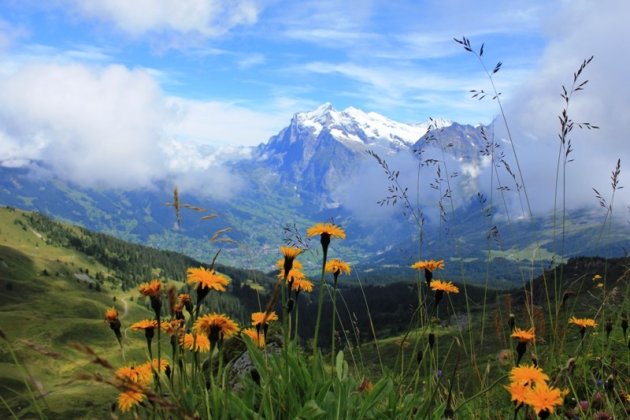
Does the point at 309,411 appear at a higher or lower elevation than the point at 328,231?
lower

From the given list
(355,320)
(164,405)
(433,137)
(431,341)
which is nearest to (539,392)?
(431,341)

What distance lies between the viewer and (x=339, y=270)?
4883 mm

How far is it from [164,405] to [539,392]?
2195 mm

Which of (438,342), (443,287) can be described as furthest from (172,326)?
(438,342)

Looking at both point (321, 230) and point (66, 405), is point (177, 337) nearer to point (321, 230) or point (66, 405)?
point (321, 230)

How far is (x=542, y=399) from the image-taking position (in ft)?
9.61

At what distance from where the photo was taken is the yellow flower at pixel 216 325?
3660mm

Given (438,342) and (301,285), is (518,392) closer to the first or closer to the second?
(301,285)

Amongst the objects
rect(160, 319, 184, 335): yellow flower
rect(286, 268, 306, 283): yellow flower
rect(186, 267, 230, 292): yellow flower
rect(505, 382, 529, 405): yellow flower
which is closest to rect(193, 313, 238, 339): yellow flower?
rect(160, 319, 184, 335): yellow flower

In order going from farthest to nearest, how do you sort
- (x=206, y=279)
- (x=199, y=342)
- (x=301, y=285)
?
(x=301, y=285) → (x=199, y=342) → (x=206, y=279)

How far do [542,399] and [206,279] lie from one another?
217 cm

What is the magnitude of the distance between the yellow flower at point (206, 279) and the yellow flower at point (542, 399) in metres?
1.93

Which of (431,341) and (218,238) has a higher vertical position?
Result: (218,238)

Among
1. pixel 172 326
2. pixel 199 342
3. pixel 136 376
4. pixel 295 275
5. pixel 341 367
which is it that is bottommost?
pixel 341 367
